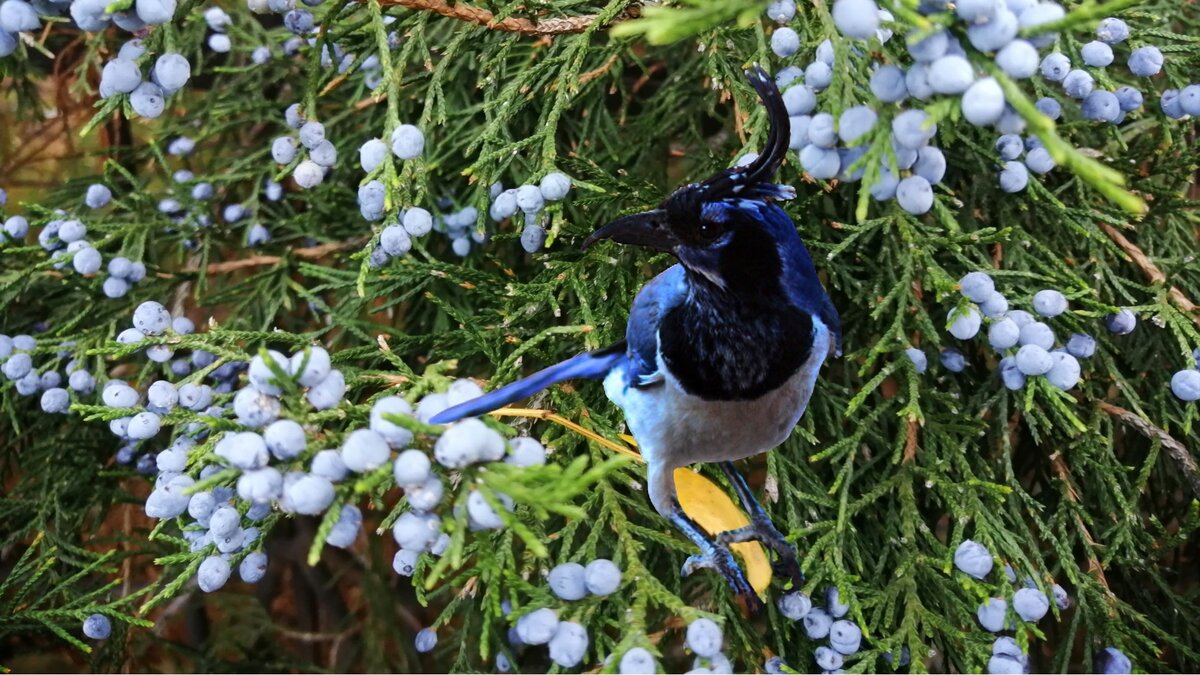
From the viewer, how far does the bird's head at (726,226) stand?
0.76 meters

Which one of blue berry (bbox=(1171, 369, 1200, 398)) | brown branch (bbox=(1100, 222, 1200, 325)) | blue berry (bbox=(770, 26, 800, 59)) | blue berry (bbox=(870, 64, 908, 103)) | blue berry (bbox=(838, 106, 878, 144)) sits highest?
blue berry (bbox=(870, 64, 908, 103))

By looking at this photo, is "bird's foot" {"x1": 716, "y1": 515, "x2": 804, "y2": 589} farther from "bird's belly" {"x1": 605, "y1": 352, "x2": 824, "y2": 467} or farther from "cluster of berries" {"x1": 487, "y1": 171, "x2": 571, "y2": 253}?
"cluster of berries" {"x1": 487, "y1": 171, "x2": 571, "y2": 253}

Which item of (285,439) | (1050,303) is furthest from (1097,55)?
(285,439)

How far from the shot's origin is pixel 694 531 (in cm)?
93

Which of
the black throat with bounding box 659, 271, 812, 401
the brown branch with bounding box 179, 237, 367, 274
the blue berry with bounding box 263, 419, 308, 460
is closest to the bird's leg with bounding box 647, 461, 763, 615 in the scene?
the black throat with bounding box 659, 271, 812, 401

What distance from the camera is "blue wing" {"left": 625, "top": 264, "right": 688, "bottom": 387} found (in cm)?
84

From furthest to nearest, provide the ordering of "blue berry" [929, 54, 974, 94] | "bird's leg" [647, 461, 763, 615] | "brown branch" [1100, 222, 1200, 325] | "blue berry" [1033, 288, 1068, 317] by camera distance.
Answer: "brown branch" [1100, 222, 1200, 325] → "blue berry" [1033, 288, 1068, 317] → "bird's leg" [647, 461, 763, 615] → "blue berry" [929, 54, 974, 94]

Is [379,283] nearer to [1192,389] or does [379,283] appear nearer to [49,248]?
[49,248]

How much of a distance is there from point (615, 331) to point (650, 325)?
49 centimetres

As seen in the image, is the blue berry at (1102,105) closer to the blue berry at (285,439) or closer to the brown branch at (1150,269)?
the brown branch at (1150,269)

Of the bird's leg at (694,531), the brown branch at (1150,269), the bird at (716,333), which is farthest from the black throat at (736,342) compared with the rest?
the brown branch at (1150,269)

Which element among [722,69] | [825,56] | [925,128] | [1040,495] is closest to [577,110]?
[722,69]

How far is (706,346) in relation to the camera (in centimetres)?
82

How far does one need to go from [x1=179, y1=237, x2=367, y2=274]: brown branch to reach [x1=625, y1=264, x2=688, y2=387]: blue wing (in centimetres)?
108
